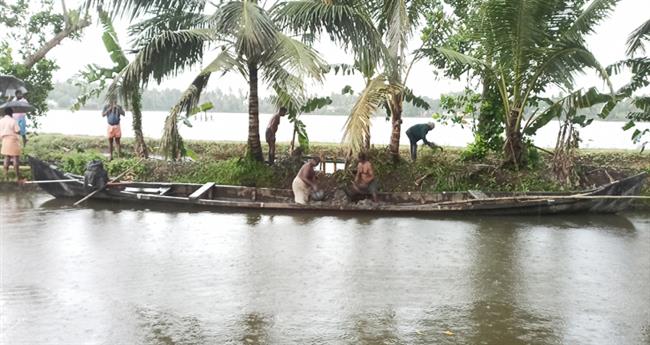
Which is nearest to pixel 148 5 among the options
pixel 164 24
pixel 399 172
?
pixel 164 24

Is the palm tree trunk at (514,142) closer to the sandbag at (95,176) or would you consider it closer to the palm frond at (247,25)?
the palm frond at (247,25)

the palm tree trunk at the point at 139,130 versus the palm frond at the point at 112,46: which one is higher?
the palm frond at the point at 112,46

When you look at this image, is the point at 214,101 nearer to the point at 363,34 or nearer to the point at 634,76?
the point at 363,34

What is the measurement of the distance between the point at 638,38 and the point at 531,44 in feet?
Result: 7.45

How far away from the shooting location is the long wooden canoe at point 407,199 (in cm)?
1018

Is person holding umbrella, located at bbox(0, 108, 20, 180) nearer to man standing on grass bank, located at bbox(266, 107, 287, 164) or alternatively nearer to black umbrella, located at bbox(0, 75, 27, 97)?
black umbrella, located at bbox(0, 75, 27, 97)

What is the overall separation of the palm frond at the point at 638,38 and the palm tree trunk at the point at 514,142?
249 cm

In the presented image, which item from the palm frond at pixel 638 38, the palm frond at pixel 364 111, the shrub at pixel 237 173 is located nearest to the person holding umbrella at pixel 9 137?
the shrub at pixel 237 173

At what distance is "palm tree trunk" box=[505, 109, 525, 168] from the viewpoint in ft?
38.9

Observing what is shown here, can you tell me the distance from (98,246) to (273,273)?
266cm

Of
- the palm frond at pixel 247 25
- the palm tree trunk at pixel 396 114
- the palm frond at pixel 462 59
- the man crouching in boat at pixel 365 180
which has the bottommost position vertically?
the man crouching in boat at pixel 365 180

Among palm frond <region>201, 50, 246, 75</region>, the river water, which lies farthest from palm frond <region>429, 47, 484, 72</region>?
palm frond <region>201, 50, 246, 75</region>

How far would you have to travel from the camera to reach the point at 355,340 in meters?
5.06

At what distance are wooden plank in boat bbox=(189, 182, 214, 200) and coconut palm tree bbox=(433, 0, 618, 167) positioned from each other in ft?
16.9
